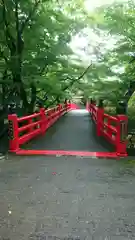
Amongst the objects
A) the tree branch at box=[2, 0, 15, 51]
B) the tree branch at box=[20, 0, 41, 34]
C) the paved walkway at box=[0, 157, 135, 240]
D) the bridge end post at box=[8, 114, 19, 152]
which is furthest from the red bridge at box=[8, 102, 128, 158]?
the tree branch at box=[20, 0, 41, 34]

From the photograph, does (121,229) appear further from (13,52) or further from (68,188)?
(13,52)

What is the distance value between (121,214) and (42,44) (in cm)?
803

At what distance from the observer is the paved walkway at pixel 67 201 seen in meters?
2.88

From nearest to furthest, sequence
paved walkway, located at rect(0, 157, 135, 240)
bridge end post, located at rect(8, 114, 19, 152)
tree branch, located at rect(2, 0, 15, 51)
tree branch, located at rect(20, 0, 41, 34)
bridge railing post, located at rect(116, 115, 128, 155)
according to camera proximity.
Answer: paved walkway, located at rect(0, 157, 135, 240) < bridge railing post, located at rect(116, 115, 128, 155) < bridge end post, located at rect(8, 114, 19, 152) < tree branch, located at rect(20, 0, 41, 34) < tree branch, located at rect(2, 0, 15, 51)

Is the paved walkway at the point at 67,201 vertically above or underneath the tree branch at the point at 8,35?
underneath

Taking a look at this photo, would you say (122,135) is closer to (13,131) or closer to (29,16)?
(13,131)

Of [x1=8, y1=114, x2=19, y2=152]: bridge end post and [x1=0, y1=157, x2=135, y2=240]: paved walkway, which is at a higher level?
[x1=8, y1=114, x2=19, y2=152]: bridge end post

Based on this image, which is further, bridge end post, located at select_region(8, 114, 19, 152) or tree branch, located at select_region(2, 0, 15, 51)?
tree branch, located at select_region(2, 0, 15, 51)

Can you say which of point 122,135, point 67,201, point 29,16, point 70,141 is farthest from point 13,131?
point 29,16

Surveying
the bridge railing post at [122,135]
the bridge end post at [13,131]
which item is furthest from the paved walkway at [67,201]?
the bridge end post at [13,131]

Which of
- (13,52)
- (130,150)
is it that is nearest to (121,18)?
(13,52)

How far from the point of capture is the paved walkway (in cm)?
288

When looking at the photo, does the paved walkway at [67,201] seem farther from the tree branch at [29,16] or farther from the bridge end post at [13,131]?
the tree branch at [29,16]

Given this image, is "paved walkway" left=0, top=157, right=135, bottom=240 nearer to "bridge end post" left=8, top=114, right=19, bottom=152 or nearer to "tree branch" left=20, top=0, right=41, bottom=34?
"bridge end post" left=8, top=114, right=19, bottom=152
